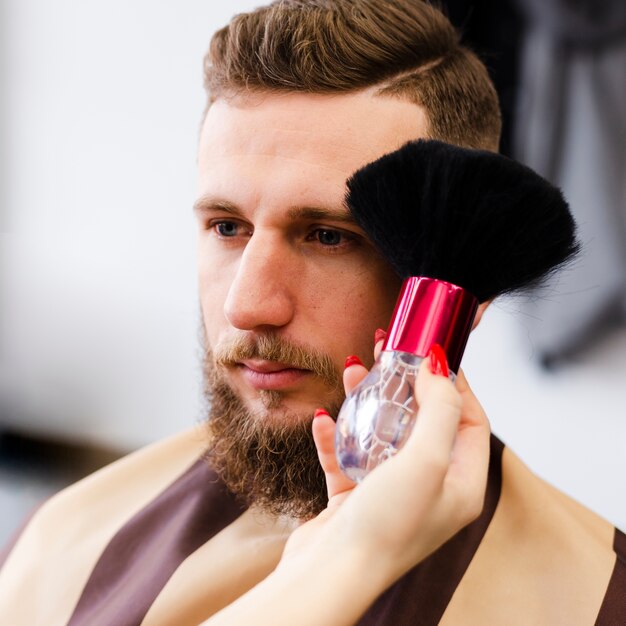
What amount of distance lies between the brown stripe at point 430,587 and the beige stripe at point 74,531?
501 mm

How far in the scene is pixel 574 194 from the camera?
1.41 metres

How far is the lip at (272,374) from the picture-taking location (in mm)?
947

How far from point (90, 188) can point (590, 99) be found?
4.29 ft

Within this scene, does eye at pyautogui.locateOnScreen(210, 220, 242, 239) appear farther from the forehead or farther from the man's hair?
the man's hair

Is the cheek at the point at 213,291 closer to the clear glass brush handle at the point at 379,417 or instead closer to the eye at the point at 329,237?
the eye at the point at 329,237

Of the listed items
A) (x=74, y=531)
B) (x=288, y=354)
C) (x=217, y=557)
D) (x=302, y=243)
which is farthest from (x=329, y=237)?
(x=74, y=531)

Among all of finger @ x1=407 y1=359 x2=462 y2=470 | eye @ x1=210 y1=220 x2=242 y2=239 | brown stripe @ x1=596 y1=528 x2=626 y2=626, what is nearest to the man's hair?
eye @ x1=210 y1=220 x2=242 y2=239

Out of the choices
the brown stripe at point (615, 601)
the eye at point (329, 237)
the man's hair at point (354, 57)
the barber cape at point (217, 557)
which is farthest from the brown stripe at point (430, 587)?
the man's hair at point (354, 57)

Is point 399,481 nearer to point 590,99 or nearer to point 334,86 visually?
point 334,86

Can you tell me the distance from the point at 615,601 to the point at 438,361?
398 mm

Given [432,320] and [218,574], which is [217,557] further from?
[432,320]

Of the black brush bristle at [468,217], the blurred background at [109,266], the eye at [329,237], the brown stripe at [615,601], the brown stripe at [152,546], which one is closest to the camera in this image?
the black brush bristle at [468,217]

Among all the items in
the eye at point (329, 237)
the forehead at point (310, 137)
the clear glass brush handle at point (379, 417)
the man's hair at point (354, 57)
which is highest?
the man's hair at point (354, 57)

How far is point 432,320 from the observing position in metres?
0.69
